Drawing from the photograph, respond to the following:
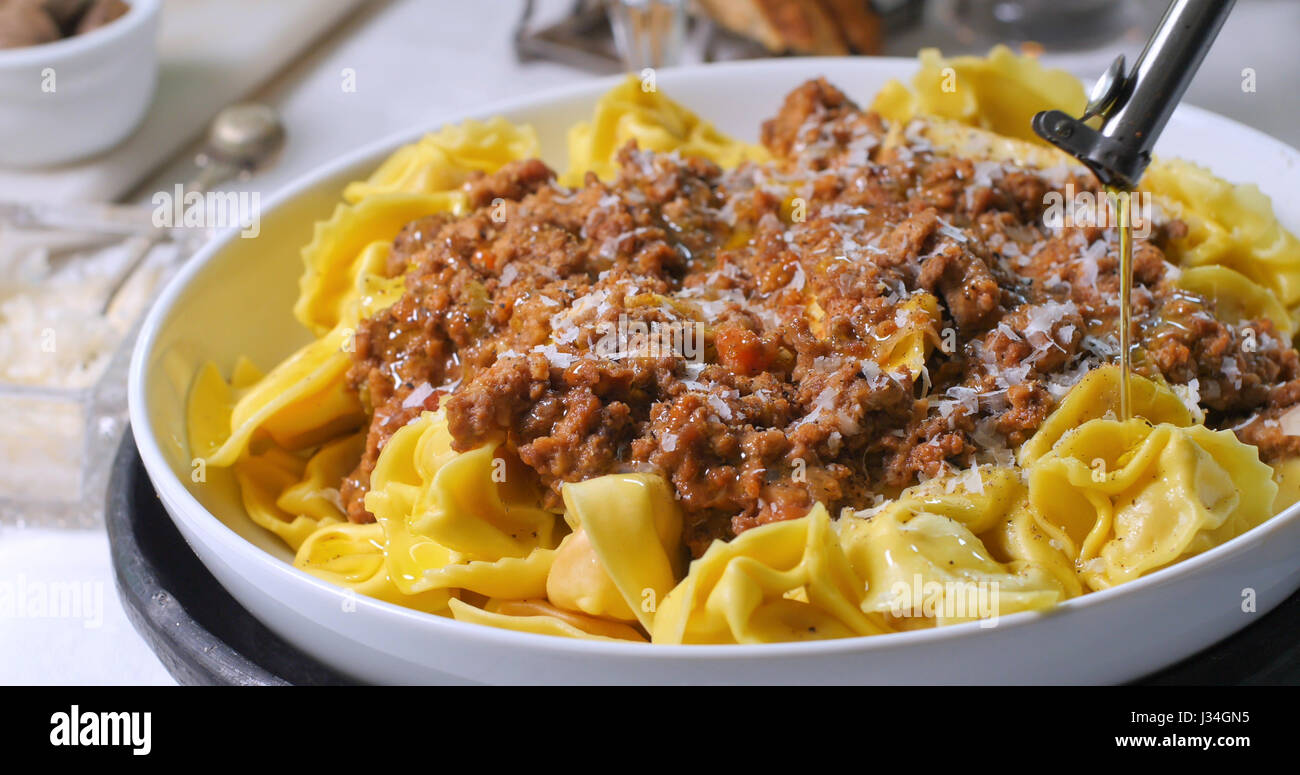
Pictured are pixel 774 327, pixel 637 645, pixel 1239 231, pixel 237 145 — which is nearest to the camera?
pixel 637 645

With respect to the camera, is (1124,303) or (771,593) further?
(1124,303)

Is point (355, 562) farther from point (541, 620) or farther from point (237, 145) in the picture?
point (237, 145)

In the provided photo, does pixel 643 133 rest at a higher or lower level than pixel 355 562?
higher

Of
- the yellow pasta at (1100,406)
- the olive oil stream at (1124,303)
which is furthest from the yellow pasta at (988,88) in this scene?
the yellow pasta at (1100,406)

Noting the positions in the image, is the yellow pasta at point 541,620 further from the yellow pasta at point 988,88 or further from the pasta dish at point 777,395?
the yellow pasta at point 988,88

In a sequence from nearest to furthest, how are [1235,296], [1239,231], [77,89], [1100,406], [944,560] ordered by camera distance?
[944,560]
[1100,406]
[1235,296]
[1239,231]
[77,89]

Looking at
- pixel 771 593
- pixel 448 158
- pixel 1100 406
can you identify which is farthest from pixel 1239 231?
pixel 448 158
